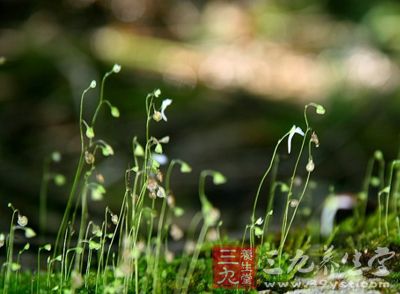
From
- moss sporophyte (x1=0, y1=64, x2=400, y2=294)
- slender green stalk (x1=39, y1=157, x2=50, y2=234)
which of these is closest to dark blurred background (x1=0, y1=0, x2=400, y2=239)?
slender green stalk (x1=39, y1=157, x2=50, y2=234)

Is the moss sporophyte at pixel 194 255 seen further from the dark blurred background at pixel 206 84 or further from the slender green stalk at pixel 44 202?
the dark blurred background at pixel 206 84

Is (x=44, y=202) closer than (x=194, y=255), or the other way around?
(x=194, y=255)

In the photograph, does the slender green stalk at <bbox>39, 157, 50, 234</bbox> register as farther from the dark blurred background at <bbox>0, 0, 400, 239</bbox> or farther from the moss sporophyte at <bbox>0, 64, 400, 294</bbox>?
the moss sporophyte at <bbox>0, 64, 400, 294</bbox>

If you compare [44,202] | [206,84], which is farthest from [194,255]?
[206,84]

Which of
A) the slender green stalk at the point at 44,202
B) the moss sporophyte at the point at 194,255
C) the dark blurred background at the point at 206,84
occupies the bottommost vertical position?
the moss sporophyte at the point at 194,255

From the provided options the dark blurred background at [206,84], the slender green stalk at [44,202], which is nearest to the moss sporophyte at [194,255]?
the slender green stalk at [44,202]

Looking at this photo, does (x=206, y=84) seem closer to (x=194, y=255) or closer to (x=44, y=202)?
(x=44, y=202)

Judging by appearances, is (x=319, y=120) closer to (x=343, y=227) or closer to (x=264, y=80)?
(x=264, y=80)

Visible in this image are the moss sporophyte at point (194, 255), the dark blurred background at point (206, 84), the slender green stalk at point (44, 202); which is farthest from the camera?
the dark blurred background at point (206, 84)

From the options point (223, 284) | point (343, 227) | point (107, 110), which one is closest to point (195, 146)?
point (107, 110)
